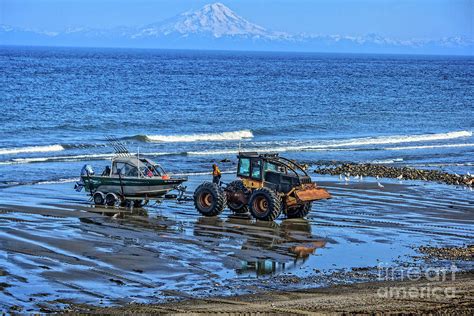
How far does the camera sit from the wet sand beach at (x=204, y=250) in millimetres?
17250

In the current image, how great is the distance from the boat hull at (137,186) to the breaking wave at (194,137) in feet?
80.4

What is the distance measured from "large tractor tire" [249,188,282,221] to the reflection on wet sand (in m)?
0.27

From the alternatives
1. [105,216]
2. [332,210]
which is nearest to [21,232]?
[105,216]

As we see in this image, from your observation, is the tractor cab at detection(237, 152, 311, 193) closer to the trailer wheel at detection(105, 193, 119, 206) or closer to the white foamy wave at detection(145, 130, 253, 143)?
the trailer wheel at detection(105, 193, 119, 206)

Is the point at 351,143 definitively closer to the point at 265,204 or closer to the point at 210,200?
the point at 210,200

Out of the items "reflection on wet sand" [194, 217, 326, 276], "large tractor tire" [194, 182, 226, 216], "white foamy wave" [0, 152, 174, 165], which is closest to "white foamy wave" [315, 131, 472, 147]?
"white foamy wave" [0, 152, 174, 165]

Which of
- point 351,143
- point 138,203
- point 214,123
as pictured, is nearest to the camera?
point 138,203

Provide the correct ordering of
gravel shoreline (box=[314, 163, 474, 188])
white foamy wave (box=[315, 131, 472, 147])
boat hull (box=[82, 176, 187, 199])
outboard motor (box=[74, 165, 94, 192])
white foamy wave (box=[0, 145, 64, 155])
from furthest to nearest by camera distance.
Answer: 1. white foamy wave (box=[315, 131, 472, 147])
2. white foamy wave (box=[0, 145, 64, 155])
3. gravel shoreline (box=[314, 163, 474, 188])
4. outboard motor (box=[74, 165, 94, 192])
5. boat hull (box=[82, 176, 187, 199])

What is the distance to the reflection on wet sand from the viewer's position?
66.9 feet

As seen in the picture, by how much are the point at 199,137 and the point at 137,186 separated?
27.0 meters

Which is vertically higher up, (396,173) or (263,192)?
(263,192)

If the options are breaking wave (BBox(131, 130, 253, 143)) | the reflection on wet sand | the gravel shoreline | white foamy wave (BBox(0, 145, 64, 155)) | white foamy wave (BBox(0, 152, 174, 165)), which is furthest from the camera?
breaking wave (BBox(131, 130, 253, 143))

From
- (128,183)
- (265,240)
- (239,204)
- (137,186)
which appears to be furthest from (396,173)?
(265,240)

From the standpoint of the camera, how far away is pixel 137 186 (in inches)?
1143
